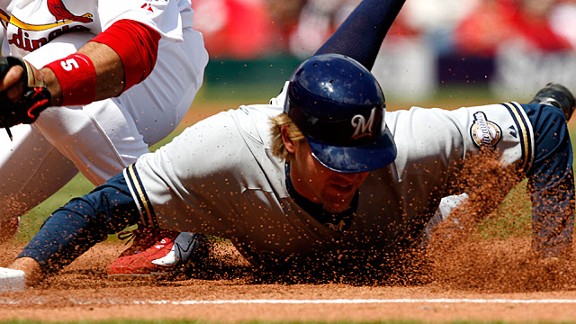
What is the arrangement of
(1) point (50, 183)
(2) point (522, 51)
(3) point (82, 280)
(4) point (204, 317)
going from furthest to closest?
1. (2) point (522, 51)
2. (1) point (50, 183)
3. (3) point (82, 280)
4. (4) point (204, 317)

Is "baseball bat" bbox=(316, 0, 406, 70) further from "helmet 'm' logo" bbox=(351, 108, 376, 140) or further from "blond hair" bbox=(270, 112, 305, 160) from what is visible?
"helmet 'm' logo" bbox=(351, 108, 376, 140)

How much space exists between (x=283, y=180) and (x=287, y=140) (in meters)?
0.19

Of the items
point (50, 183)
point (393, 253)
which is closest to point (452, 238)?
point (393, 253)

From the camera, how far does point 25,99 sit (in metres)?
3.26

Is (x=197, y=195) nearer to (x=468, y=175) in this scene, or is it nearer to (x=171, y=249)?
(x=171, y=249)

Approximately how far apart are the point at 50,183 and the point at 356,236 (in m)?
1.71

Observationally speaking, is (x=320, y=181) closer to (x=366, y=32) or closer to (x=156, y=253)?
(x=156, y=253)

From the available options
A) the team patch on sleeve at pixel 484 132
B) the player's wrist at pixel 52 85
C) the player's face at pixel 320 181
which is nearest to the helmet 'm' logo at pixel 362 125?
the player's face at pixel 320 181

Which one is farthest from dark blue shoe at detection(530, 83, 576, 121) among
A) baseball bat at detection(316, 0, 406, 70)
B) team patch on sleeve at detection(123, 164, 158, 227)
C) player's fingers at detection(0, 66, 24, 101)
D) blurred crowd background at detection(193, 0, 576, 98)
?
blurred crowd background at detection(193, 0, 576, 98)

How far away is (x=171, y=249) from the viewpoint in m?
4.60

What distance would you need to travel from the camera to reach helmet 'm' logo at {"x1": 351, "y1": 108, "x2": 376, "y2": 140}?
145 inches

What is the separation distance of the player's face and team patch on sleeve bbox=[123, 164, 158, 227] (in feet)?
1.89

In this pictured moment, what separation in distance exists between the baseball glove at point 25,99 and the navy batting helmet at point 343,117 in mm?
955

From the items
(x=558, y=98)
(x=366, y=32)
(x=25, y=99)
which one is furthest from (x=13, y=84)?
(x=558, y=98)
